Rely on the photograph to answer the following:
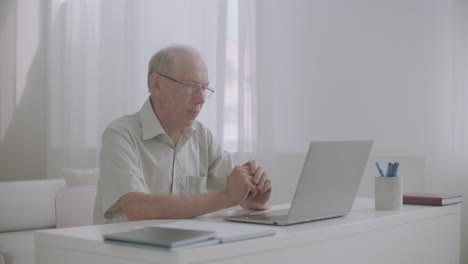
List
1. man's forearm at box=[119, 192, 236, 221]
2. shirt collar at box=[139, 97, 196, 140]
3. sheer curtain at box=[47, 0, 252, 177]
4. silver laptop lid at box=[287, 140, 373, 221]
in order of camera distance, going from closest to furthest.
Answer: silver laptop lid at box=[287, 140, 373, 221] < man's forearm at box=[119, 192, 236, 221] < shirt collar at box=[139, 97, 196, 140] < sheer curtain at box=[47, 0, 252, 177]

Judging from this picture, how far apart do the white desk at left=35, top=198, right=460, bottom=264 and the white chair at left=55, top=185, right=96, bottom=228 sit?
4.40 feet

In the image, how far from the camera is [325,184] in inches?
59.8

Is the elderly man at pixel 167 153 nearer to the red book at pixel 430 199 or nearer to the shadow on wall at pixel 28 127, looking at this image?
the red book at pixel 430 199

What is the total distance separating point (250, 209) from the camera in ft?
6.58

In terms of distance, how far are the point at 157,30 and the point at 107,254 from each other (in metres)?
3.76

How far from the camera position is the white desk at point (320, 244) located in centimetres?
112

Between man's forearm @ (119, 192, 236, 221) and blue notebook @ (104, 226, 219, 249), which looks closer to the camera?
blue notebook @ (104, 226, 219, 249)

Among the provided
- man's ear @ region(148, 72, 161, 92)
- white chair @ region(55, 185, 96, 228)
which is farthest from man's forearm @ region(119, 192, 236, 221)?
white chair @ region(55, 185, 96, 228)

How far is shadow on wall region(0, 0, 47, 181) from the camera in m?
4.95

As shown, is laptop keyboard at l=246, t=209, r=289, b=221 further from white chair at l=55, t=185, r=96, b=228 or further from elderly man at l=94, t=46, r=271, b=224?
white chair at l=55, t=185, r=96, b=228

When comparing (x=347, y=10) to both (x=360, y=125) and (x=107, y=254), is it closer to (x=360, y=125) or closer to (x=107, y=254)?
(x=360, y=125)

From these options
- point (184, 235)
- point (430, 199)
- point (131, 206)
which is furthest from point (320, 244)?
point (430, 199)

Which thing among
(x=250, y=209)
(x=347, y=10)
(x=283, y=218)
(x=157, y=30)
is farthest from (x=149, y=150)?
(x=157, y=30)

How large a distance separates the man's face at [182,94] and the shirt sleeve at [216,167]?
0.72 feet
